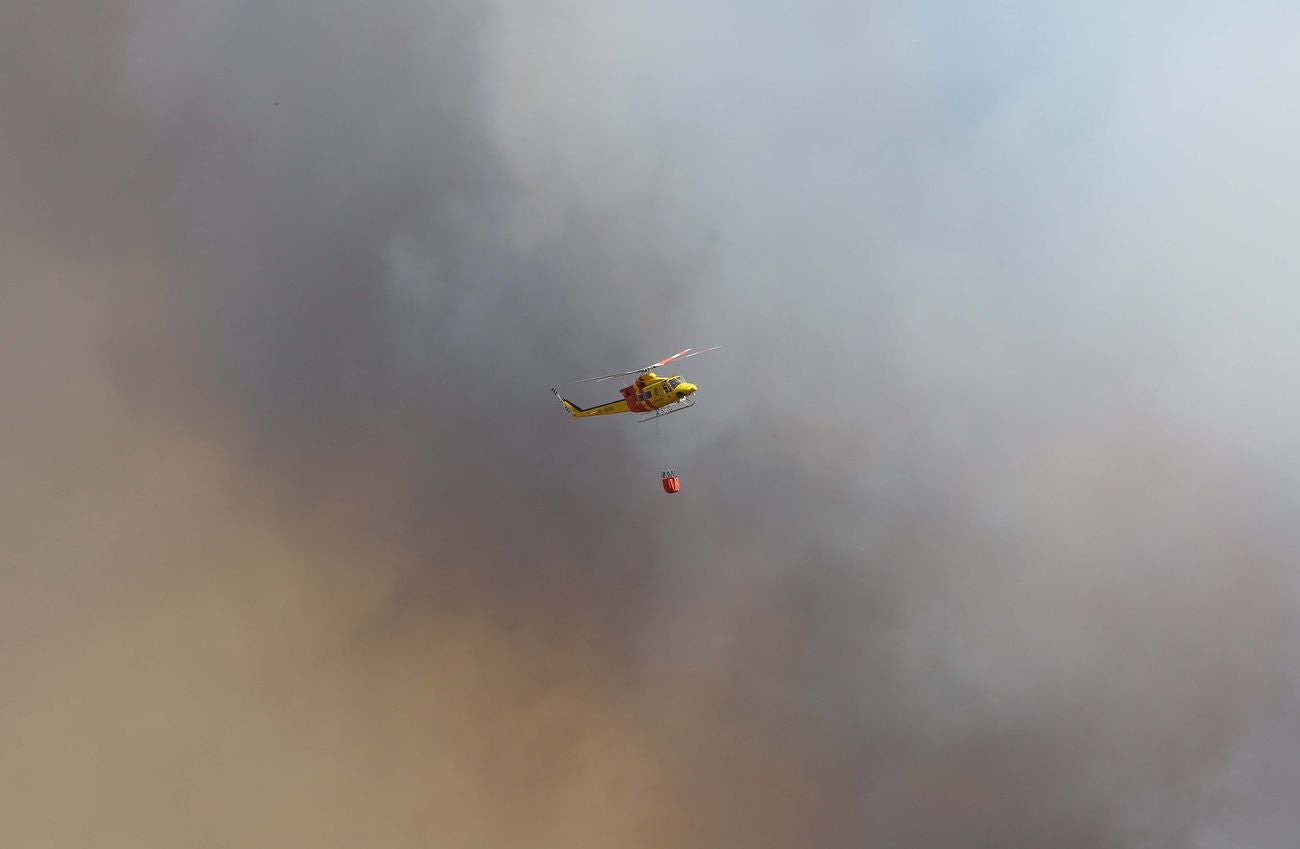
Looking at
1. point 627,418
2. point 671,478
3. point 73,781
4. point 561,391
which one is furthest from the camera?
point 627,418

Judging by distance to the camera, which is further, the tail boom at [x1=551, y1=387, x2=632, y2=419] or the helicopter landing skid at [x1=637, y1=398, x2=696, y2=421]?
the tail boom at [x1=551, y1=387, x2=632, y2=419]

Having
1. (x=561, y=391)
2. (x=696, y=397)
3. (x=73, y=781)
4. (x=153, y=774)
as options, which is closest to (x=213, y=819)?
(x=153, y=774)

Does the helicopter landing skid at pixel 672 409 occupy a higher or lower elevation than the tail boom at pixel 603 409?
lower

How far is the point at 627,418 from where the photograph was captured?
49062 mm

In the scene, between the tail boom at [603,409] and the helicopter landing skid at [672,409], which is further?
the tail boom at [603,409]

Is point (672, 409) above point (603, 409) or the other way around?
the other way around

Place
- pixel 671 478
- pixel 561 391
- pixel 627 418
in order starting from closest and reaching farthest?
pixel 671 478 < pixel 561 391 < pixel 627 418

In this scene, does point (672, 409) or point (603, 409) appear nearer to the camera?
point (672, 409)

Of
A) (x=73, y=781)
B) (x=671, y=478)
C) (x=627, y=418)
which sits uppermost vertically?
(x=627, y=418)

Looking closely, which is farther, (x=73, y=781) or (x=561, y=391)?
(x=561, y=391)

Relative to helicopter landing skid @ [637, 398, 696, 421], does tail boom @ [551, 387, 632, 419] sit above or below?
above

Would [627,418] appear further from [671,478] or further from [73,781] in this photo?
[73,781]

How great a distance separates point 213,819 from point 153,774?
3.30 metres

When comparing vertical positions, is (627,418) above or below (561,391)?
above
